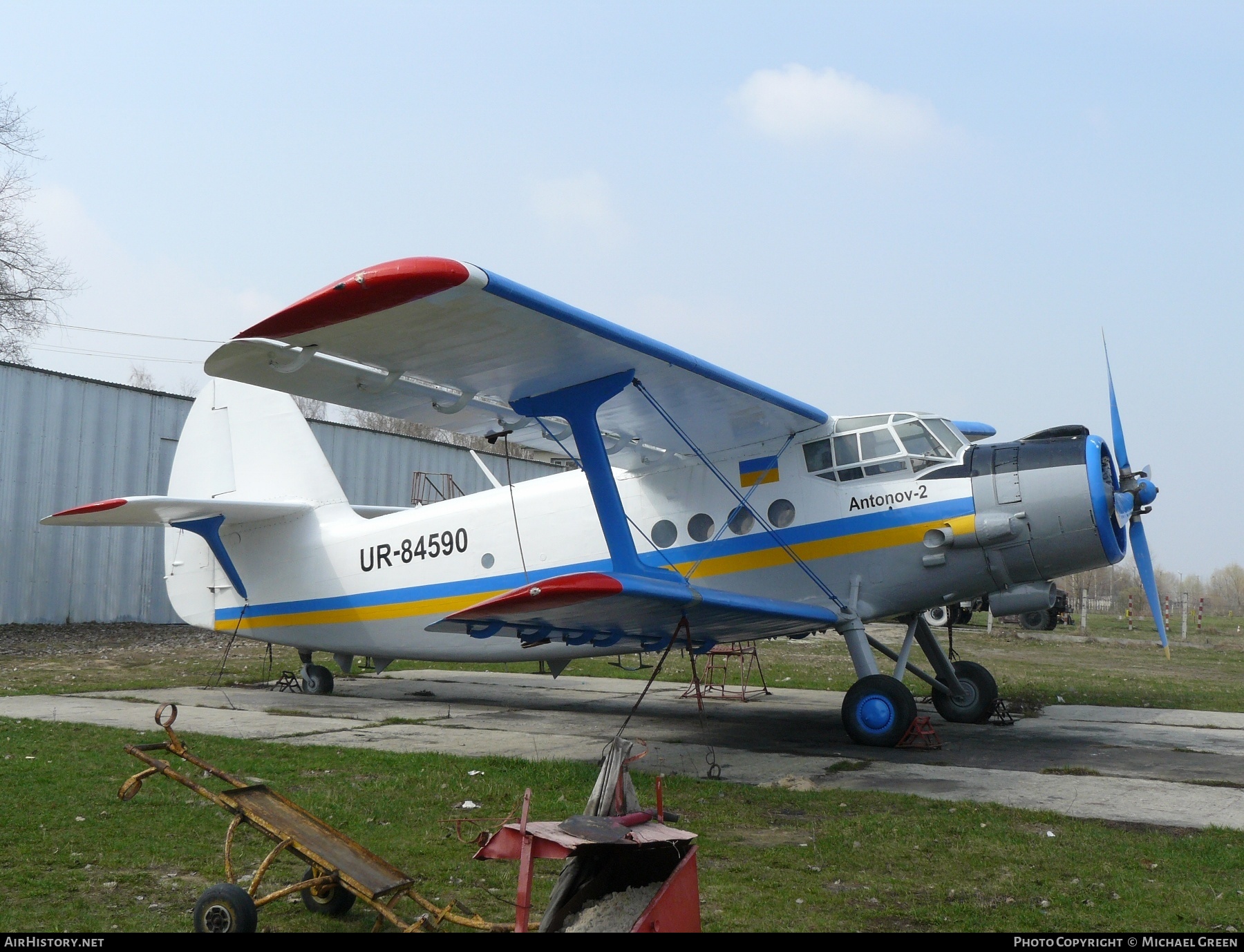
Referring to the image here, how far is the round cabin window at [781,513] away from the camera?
10.2 meters

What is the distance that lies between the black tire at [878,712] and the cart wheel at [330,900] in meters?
6.11

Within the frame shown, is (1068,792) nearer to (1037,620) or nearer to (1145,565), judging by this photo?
(1037,620)

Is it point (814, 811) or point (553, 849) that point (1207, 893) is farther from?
point (553, 849)

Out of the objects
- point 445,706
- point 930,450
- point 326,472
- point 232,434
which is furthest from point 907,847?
point 232,434

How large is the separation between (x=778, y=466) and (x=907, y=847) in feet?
17.5

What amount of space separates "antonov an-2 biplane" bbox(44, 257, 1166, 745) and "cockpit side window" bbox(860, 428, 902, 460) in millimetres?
29

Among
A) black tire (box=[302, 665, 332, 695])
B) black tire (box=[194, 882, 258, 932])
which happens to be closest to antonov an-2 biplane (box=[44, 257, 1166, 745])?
black tire (box=[302, 665, 332, 695])

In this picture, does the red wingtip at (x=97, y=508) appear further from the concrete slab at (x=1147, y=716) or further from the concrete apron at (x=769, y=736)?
the concrete slab at (x=1147, y=716)

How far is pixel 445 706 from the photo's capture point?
13.1 metres

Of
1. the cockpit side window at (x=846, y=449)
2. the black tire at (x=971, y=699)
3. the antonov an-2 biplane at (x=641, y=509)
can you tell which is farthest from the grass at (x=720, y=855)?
the black tire at (x=971, y=699)

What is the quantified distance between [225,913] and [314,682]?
10945mm

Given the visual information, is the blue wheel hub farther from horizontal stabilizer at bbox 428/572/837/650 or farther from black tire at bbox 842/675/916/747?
horizontal stabilizer at bbox 428/572/837/650

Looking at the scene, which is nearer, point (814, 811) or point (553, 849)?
point (553, 849)

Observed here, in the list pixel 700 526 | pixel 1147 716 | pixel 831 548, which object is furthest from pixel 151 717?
pixel 1147 716
